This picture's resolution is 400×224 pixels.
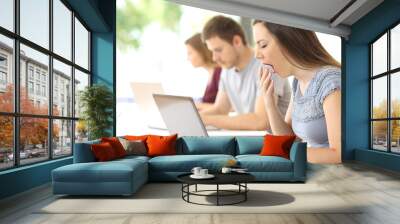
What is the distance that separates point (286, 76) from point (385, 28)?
2376 millimetres

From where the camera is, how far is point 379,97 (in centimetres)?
892

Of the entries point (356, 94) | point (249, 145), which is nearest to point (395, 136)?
point (356, 94)

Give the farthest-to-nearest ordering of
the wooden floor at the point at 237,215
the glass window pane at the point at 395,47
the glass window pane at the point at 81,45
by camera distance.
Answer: the glass window pane at the point at 81,45 → the glass window pane at the point at 395,47 → the wooden floor at the point at 237,215

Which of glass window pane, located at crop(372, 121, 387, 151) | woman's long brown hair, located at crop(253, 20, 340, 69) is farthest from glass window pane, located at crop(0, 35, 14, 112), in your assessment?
glass window pane, located at crop(372, 121, 387, 151)

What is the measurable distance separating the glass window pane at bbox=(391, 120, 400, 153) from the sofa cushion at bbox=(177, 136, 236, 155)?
11.4 ft

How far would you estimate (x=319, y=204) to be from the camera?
4512mm

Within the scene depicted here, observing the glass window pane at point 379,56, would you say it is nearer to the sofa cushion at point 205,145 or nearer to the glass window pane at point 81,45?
the sofa cushion at point 205,145

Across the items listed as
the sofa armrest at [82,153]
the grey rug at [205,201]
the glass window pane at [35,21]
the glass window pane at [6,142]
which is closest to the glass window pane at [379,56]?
the grey rug at [205,201]

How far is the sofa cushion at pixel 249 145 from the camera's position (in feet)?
22.4

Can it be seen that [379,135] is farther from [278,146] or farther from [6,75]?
[6,75]

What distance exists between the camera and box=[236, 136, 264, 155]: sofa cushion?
268 inches

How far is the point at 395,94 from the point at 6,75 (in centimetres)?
722

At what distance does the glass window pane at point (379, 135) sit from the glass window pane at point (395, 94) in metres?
0.51

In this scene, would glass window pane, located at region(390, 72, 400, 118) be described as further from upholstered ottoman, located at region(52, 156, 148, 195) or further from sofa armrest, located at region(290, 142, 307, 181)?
upholstered ottoman, located at region(52, 156, 148, 195)
